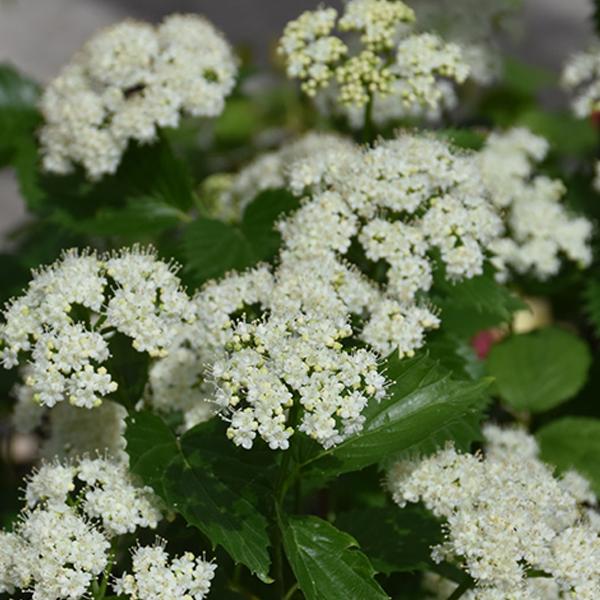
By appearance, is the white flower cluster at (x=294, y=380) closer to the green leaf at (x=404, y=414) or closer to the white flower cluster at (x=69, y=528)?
the green leaf at (x=404, y=414)

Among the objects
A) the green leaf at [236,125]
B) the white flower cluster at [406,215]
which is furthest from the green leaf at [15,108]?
the green leaf at [236,125]

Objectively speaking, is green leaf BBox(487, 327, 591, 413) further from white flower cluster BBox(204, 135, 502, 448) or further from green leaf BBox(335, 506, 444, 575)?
green leaf BBox(335, 506, 444, 575)

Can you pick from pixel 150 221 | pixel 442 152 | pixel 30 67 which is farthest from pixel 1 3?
pixel 442 152

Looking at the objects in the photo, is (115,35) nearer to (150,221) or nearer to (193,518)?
(150,221)

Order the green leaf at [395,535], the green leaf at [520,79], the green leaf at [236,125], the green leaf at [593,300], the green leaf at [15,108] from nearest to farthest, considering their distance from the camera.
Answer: the green leaf at [395,535], the green leaf at [593,300], the green leaf at [15,108], the green leaf at [520,79], the green leaf at [236,125]

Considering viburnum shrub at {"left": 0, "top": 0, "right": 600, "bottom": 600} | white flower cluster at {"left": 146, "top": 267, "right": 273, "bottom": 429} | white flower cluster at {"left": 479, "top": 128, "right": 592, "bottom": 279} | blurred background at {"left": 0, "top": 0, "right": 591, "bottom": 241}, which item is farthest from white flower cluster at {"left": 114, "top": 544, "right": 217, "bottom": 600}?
blurred background at {"left": 0, "top": 0, "right": 591, "bottom": 241}
